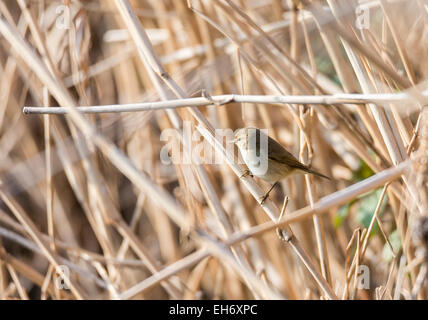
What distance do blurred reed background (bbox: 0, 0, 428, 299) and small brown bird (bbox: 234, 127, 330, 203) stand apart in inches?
3.0

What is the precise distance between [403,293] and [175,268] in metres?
0.81

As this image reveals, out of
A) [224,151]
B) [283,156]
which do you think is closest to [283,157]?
[283,156]

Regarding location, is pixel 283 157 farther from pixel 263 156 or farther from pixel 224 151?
pixel 224 151

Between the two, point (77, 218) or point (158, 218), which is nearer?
point (158, 218)

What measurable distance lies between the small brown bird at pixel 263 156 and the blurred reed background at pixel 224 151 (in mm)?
76

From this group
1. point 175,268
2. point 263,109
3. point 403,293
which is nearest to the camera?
point 175,268

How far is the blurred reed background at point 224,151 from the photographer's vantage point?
0.98 meters

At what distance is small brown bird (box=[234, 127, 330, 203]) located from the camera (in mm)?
1532

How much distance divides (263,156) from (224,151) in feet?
1.43

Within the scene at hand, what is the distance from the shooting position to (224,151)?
1.17 meters

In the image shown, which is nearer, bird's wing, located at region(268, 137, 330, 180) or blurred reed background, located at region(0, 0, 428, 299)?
blurred reed background, located at region(0, 0, 428, 299)

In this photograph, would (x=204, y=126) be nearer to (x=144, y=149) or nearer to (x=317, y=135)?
(x=317, y=135)

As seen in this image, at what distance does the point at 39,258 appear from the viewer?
2580 millimetres

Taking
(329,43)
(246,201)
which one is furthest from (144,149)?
(329,43)
